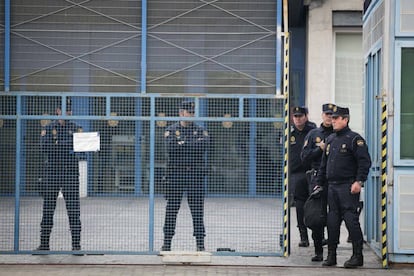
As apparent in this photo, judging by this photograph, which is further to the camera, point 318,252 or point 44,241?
point 318,252

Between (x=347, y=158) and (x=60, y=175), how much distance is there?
345 centimetres

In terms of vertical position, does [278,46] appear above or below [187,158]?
above

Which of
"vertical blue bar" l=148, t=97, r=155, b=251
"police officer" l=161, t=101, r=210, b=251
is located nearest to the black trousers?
"police officer" l=161, t=101, r=210, b=251

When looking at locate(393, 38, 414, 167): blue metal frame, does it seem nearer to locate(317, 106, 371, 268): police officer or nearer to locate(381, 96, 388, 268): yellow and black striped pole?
locate(381, 96, 388, 268): yellow and black striped pole

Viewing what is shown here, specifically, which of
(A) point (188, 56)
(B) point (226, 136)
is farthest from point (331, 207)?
(A) point (188, 56)

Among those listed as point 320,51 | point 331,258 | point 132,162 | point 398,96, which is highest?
point 320,51

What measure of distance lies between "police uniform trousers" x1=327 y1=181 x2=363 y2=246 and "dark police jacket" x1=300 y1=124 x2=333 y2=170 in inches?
31.6

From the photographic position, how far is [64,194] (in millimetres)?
11164

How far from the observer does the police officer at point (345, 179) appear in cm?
1053

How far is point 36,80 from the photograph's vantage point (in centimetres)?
1106

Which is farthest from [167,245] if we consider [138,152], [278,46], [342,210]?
[278,46]

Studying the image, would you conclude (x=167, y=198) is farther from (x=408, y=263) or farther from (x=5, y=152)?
(x=408, y=263)

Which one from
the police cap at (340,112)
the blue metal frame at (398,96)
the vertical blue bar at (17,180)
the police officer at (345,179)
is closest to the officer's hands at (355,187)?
the police officer at (345,179)

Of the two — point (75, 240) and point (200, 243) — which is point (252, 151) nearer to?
point (200, 243)
